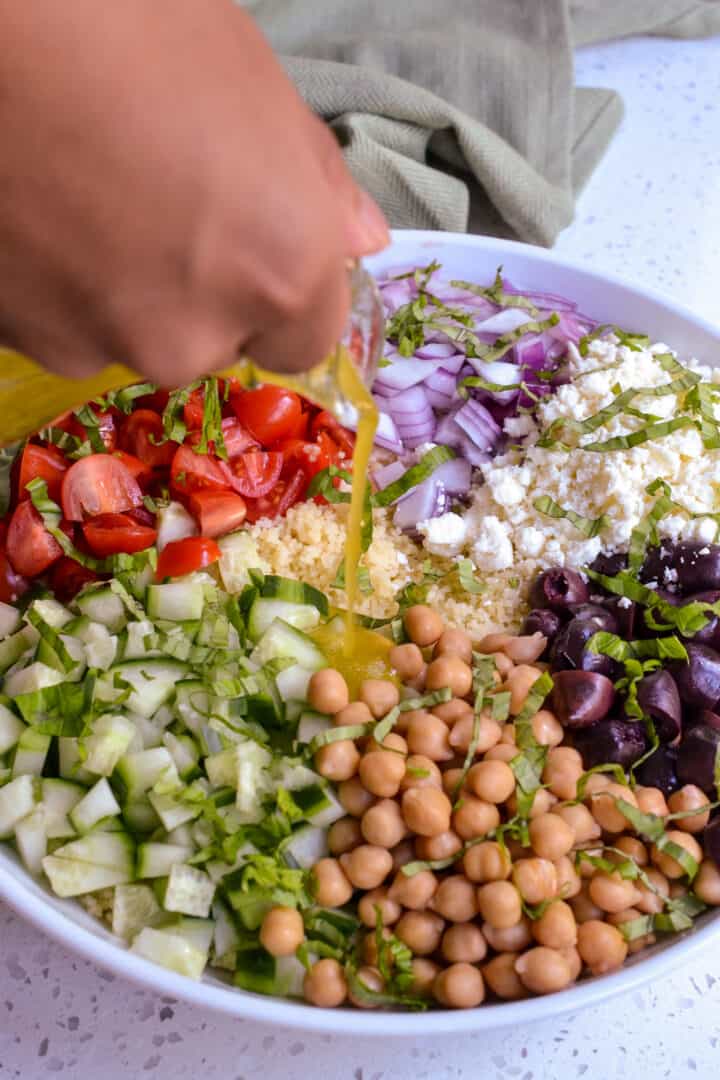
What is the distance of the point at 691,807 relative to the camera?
1.27 m

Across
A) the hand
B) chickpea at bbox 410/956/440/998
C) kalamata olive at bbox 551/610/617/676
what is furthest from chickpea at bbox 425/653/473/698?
the hand

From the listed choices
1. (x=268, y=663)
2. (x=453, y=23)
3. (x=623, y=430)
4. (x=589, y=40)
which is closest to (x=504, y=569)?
(x=623, y=430)

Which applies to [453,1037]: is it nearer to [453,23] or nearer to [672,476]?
[672,476]

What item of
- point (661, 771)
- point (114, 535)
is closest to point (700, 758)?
point (661, 771)

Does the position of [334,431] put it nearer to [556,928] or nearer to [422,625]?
[422,625]

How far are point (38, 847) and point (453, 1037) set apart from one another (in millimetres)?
556

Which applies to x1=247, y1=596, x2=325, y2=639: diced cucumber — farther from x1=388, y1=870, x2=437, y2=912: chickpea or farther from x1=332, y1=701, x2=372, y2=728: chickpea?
x1=388, y1=870, x2=437, y2=912: chickpea

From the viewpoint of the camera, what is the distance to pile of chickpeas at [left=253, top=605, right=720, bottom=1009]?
116cm

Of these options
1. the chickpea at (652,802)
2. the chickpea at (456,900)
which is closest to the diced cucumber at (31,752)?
the chickpea at (456,900)

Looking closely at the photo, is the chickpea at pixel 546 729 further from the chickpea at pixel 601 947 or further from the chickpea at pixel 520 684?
the chickpea at pixel 601 947

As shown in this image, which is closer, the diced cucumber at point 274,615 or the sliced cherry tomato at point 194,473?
the diced cucumber at point 274,615

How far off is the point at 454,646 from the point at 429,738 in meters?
0.16

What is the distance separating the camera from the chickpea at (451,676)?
1.37 metres

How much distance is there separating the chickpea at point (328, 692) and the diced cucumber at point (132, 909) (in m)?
0.30
